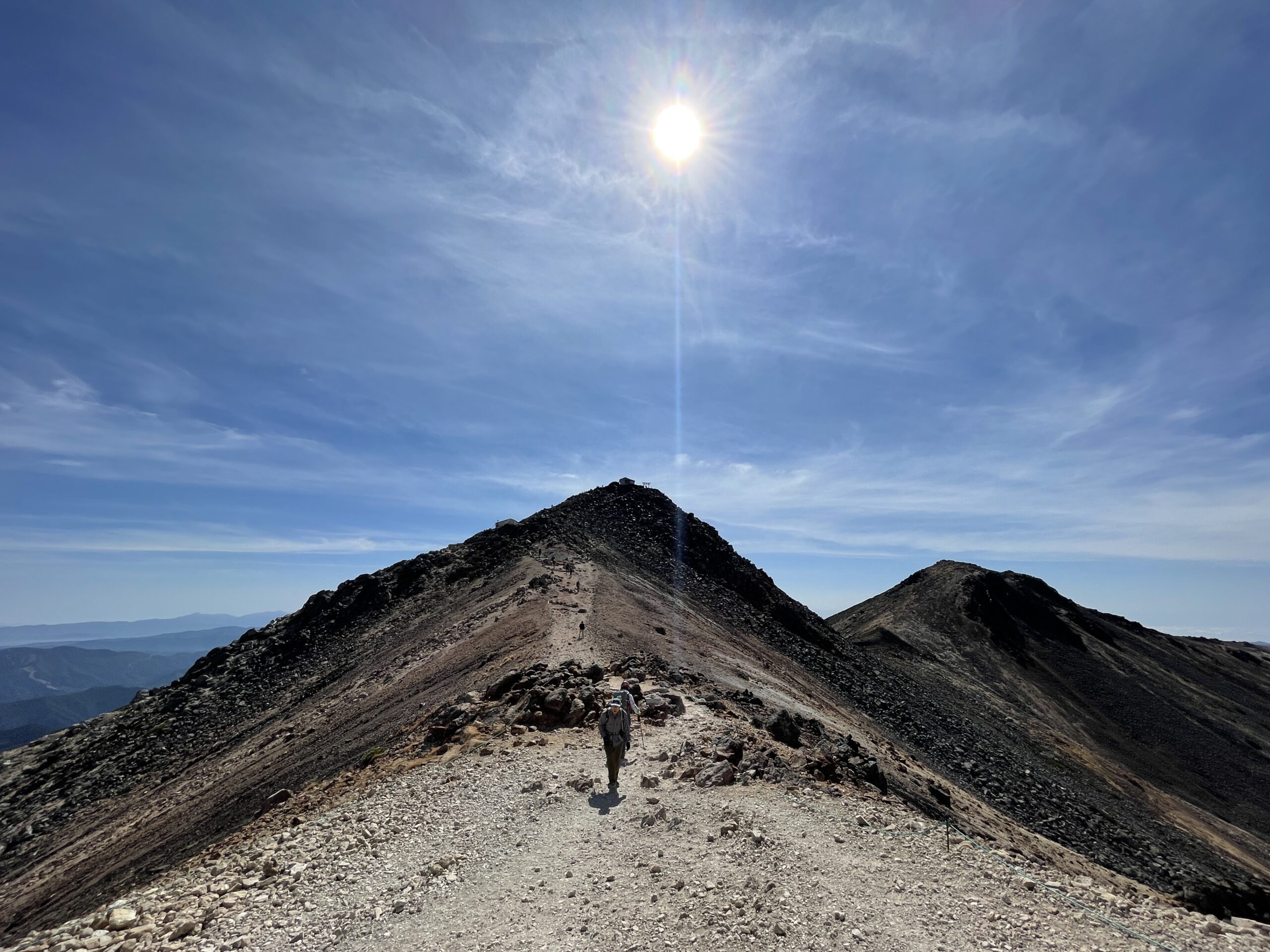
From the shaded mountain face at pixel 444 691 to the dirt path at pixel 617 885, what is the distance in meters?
5.92

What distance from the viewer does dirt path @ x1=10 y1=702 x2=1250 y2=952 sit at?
7977 mm

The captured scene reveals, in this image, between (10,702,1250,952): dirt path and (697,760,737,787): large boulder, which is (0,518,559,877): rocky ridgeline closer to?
(10,702,1250,952): dirt path

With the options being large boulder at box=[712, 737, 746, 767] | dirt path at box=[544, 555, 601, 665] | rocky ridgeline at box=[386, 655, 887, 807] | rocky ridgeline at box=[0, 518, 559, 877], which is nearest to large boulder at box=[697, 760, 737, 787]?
rocky ridgeline at box=[386, 655, 887, 807]

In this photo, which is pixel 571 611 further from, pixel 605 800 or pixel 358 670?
pixel 605 800

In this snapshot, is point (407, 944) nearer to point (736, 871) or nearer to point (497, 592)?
point (736, 871)

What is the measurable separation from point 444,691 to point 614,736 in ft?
39.9

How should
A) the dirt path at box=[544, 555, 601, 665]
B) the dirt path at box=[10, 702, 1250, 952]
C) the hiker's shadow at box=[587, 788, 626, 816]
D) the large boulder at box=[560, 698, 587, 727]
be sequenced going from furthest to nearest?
the dirt path at box=[544, 555, 601, 665] < the large boulder at box=[560, 698, 587, 727] < the hiker's shadow at box=[587, 788, 626, 816] < the dirt path at box=[10, 702, 1250, 952]

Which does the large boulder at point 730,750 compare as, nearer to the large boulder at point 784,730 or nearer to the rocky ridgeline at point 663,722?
the rocky ridgeline at point 663,722

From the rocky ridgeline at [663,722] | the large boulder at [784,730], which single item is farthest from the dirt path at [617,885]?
the large boulder at [784,730]

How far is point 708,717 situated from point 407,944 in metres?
10.2

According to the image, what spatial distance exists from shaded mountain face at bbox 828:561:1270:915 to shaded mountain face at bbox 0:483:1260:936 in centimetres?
62

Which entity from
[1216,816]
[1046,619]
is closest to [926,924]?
[1216,816]

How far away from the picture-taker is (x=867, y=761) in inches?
660

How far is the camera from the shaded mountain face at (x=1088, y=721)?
33.1m
